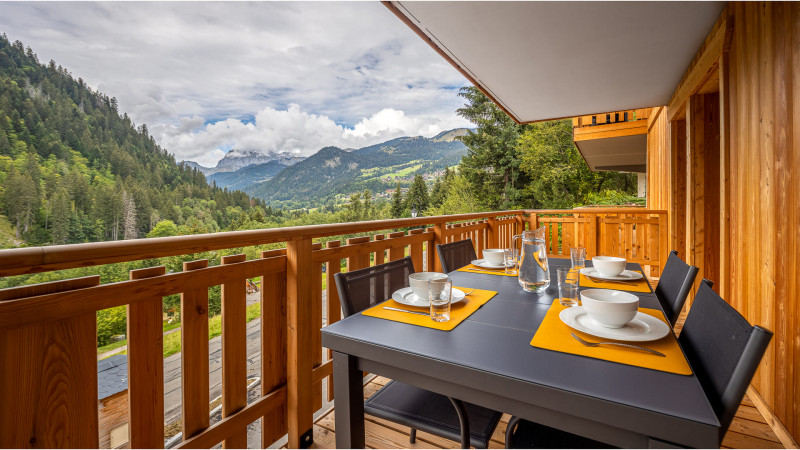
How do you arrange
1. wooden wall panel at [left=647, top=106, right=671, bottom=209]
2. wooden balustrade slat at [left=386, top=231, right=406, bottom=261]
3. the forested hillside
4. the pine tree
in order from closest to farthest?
wooden balustrade slat at [left=386, top=231, right=406, bottom=261]
wooden wall panel at [left=647, top=106, right=671, bottom=209]
the forested hillside
the pine tree

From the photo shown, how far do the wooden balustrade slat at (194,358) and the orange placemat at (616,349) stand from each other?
116 cm

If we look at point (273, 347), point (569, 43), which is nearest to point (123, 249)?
point (273, 347)

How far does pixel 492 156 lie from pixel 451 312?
24.3 m

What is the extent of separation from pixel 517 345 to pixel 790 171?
4.62 feet

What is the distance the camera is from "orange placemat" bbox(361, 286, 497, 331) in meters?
1.11

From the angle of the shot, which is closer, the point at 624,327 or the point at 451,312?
the point at 624,327

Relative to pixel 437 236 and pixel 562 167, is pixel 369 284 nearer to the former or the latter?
pixel 437 236

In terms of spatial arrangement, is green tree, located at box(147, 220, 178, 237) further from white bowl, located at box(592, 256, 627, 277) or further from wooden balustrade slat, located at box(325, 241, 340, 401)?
white bowl, located at box(592, 256, 627, 277)

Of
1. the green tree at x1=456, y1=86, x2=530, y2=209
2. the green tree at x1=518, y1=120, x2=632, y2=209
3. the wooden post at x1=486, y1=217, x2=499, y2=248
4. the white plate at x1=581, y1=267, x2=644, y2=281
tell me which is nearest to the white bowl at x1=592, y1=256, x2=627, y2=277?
the white plate at x1=581, y1=267, x2=644, y2=281

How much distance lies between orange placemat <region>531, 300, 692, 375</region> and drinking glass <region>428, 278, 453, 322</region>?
0.91ft

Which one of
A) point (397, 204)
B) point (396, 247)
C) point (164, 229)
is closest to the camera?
point (396, 247)

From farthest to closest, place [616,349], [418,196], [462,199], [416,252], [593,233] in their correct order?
[418,196]
[462,199]
[593,233]
[416,252]
[616,349]

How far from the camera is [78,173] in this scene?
3875cm

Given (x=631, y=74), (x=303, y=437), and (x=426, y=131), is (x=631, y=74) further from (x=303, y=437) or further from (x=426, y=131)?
(x=426, y=131)
